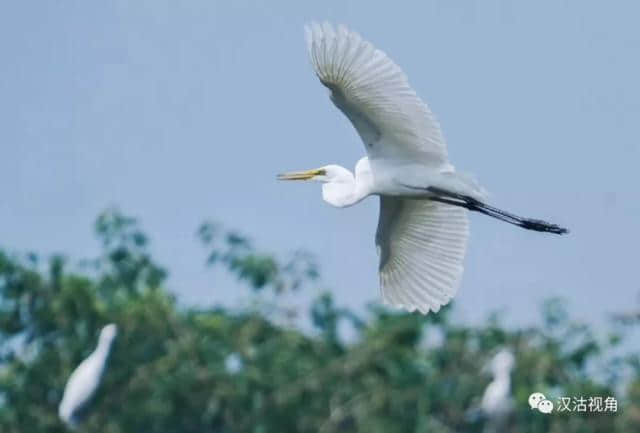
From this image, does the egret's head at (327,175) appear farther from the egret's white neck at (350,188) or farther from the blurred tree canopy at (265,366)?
the blurred tree canopy at (265,366)

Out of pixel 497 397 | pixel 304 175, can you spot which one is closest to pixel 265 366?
pixel 497 397

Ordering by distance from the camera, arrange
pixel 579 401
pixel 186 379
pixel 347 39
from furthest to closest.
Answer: pixel 186 379
pixel 579 401
pixel 347 39

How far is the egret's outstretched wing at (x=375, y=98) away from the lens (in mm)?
10164

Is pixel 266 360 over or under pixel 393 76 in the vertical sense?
under

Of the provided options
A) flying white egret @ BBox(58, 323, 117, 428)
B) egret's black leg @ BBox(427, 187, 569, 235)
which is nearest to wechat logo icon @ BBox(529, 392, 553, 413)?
flying white egret @ BBox(58, 323, 117, 428)

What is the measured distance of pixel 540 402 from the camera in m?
21.0

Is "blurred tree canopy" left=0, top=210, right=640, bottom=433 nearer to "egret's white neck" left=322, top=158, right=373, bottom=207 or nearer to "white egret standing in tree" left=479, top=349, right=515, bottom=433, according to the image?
"white egret standing in tree" left=479, top=349, right=515, bottom=433

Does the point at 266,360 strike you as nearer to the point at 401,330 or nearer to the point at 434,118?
the point at 401,330

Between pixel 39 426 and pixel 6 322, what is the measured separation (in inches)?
70.3

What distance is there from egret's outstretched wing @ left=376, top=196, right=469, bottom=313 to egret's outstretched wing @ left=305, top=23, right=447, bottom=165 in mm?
550

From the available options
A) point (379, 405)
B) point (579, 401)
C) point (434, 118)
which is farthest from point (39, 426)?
point (434, 118)

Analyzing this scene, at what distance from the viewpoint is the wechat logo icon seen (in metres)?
21.0

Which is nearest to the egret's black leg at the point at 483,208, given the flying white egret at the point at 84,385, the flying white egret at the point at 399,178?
the flying white egret at the point at 399,178

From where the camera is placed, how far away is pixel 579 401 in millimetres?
22172
